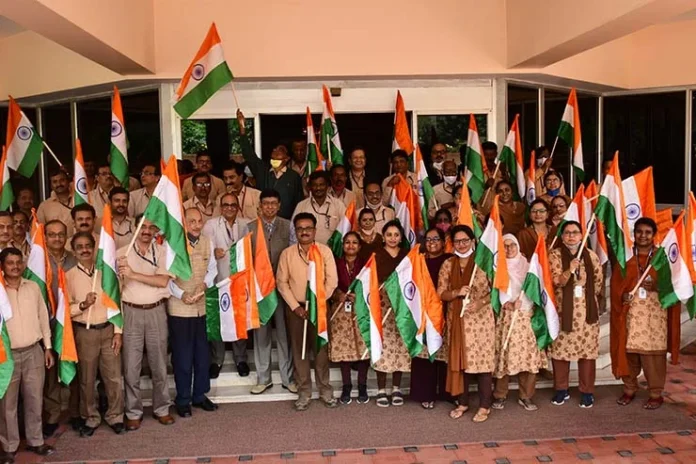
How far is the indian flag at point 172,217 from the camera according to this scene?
553 centimetres

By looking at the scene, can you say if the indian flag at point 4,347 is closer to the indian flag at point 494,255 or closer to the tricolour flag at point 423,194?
the indian flag at point 494,255

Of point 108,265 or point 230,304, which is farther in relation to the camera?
point 230,304

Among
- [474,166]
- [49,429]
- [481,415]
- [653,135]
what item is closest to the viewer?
[49,429]

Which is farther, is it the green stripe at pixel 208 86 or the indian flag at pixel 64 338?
the green stripe at pixel 208 86

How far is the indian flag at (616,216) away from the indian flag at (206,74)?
11.5ft

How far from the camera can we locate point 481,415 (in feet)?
19.2

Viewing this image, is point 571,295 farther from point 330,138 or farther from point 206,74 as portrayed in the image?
point 206,74

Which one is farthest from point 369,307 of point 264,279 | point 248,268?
point 248,268

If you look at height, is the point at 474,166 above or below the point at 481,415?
above

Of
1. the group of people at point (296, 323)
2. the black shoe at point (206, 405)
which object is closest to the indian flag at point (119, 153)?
the group of people at point (296, 323)

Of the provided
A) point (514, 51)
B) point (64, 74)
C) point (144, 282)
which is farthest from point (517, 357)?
point (64, 74)

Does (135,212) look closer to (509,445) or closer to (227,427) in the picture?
(227,427)

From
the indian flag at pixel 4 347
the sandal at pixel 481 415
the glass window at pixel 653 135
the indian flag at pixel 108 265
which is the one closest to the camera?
the indian flag at pixel 4 347

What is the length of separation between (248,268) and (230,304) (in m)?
0.35
